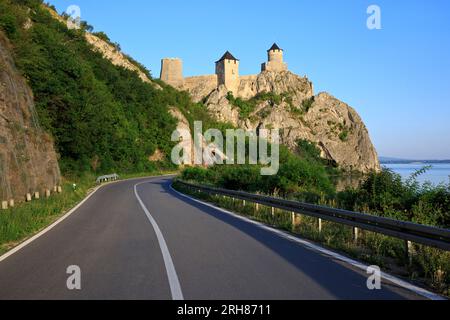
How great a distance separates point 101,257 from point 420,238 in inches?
227

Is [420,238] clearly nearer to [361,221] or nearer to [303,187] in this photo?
[361,221]

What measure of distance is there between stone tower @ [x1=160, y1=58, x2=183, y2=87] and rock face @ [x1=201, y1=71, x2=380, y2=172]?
1112 cm

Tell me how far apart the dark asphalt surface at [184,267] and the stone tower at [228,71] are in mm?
129525

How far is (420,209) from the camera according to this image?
40.4ft

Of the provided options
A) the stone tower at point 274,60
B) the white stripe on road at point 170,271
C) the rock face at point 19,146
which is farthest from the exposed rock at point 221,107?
the white stripe on road at point 170,271

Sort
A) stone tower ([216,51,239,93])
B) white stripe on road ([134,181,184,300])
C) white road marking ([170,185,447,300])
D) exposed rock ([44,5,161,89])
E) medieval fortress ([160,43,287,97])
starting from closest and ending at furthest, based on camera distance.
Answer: white stripe on road ([134,181,184,300]) < white road marking ([170,185,447,300]) < exposed rock ([44,5,161,89]) < medieval fortress ([160,43,287,97]) < stone tower ([216,51,239,93])

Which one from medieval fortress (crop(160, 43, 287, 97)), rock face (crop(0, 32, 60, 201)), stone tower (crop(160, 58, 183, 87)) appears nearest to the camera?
rock face (crop(0, 32, 60, 201))

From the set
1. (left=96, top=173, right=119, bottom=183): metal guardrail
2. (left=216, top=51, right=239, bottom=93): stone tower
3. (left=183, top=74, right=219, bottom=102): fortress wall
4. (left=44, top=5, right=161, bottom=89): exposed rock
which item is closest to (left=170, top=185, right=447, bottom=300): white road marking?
(left=96, top=173, right=119, bottom=183): metal guardrail

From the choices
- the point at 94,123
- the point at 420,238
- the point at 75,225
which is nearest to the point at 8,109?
the point at 75,225

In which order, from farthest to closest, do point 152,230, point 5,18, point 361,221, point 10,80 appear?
point 5,18 < point 10,80 < point 152,230 < point 361,221

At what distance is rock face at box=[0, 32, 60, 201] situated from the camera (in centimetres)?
1781

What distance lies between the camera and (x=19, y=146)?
20.6m
